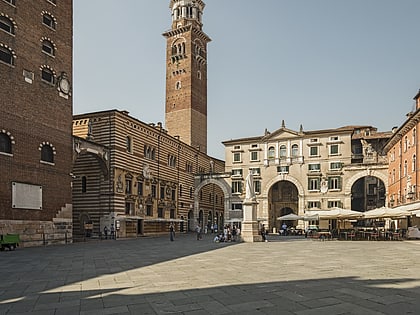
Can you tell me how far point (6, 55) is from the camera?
2614 cm

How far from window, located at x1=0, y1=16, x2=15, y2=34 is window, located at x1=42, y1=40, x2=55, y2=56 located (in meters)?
2.85

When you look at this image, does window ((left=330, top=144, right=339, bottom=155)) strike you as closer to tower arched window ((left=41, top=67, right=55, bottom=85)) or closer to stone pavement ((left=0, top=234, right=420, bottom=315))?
tower arched window ((left=41, top=67, right=55, bottom=85))

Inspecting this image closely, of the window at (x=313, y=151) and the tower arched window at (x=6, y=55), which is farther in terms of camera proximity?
the window at (x=313, y=151)

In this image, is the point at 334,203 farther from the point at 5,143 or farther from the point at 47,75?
the point at 5,143

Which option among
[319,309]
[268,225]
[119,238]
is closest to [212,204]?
[268,225]

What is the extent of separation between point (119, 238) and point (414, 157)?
2709cm

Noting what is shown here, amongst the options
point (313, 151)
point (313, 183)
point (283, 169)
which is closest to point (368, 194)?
point (313, 183)

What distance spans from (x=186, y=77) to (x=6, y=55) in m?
47.6

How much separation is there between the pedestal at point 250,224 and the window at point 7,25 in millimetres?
19780

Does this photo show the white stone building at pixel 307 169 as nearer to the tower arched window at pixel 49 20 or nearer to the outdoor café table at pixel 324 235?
the outdoor café table at pixel 324 235

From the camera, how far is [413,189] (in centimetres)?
3528

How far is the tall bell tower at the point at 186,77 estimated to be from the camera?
71625 millimetres

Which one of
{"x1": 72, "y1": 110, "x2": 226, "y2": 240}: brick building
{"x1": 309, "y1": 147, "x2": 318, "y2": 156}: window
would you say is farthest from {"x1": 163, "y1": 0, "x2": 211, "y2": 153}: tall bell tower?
{"x1": 309, "y1": 147, "x2": 318, "y2": 156}: window

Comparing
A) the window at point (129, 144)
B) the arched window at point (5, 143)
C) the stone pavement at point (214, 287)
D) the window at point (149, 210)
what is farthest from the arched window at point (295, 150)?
the stone pavement at point (214, 287)
